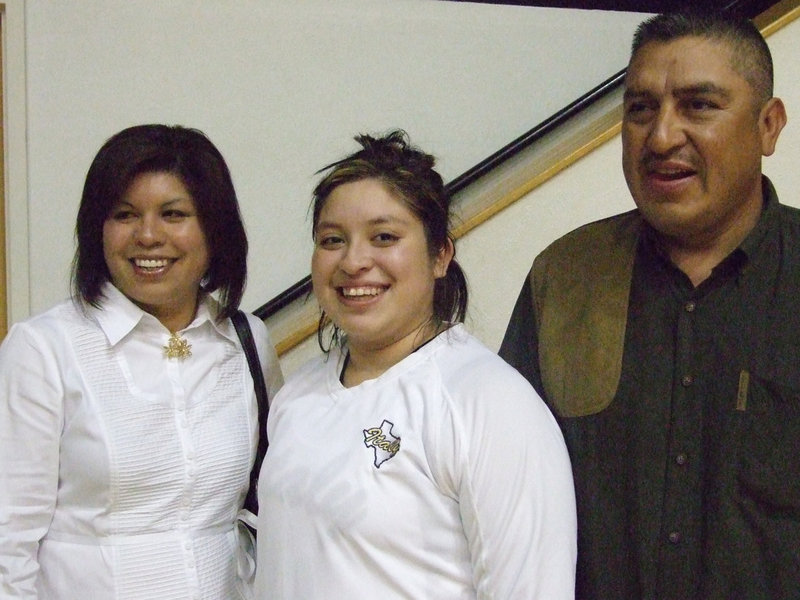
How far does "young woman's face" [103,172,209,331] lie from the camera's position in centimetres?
158

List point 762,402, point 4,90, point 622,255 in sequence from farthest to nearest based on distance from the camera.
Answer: point 4,90
point 622,255
point 762,402

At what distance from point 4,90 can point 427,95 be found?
1550 millimetres

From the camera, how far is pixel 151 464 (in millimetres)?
1514

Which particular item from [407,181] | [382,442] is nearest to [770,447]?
[382,442]

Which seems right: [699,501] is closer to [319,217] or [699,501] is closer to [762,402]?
[762,402]

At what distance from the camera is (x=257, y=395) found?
173 centimetres

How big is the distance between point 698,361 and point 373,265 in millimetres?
546

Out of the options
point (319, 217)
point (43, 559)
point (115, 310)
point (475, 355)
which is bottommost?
point (43, 559)

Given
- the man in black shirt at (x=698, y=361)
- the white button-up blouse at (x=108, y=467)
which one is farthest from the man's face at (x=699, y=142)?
the white button-up blouse at (x=108, y=467)

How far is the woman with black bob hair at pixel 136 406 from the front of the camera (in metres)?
1.48

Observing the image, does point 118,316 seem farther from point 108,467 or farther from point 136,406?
point 108,467

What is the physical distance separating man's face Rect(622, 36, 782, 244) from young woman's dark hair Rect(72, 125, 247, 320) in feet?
2.80

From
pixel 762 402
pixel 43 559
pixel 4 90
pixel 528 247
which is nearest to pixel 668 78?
pixel 762 402

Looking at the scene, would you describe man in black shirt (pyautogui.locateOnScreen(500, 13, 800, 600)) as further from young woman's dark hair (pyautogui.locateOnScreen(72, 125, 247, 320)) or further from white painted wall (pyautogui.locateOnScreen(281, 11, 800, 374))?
white painted wall (pyautogui.locateOnScreen(281, 11, 800, 374))
